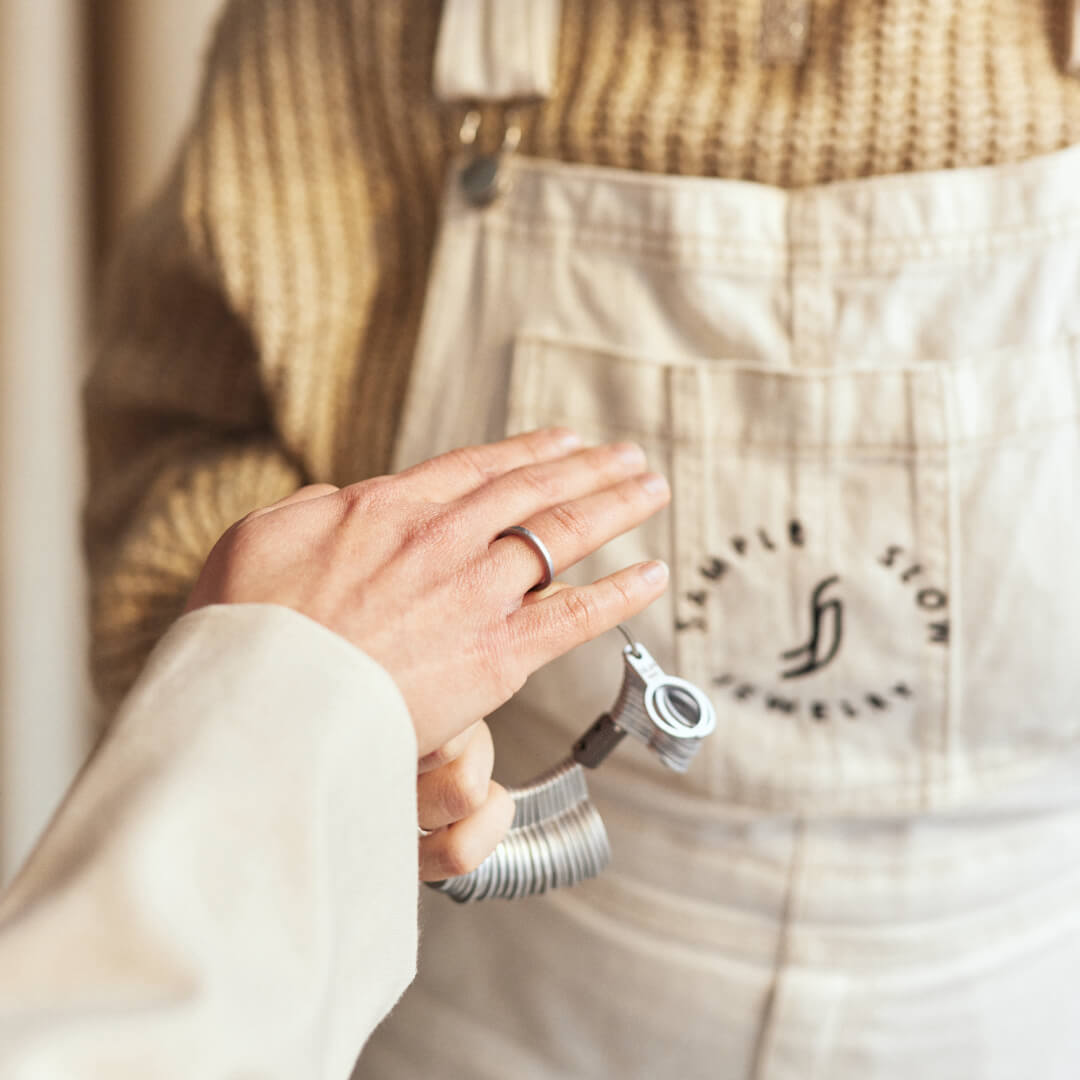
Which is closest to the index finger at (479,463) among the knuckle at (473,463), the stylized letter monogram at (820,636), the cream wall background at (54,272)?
the knuckle at (473,463)

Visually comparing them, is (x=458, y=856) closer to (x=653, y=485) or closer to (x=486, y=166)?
(x=653, y=485)

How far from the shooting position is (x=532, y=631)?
0.92ft

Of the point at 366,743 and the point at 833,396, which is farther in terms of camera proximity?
the point at 833,396

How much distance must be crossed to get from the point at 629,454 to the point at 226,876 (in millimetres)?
183

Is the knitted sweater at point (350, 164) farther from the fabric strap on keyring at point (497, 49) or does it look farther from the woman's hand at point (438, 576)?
the woman's hand at point (438, 576)

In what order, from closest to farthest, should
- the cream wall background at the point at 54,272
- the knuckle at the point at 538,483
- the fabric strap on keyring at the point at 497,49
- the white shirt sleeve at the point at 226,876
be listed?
the white shirt sleeve at the point at 226,876 < the knuckle at the point at 538,483 < the fabric strap on keyring at the point at 497,49 < the cream wall background at the point at 54,272

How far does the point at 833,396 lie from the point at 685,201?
0.29ft

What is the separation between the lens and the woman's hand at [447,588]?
263 mm

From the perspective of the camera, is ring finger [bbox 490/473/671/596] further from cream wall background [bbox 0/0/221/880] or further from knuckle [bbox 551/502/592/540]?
cream wall background [bbox 0/0/221/880]

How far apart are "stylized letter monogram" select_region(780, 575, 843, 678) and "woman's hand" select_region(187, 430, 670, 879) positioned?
11cm

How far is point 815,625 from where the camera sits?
1.32 feet

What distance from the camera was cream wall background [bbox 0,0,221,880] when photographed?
2.67 feet

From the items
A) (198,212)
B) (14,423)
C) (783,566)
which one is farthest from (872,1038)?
(14,423)

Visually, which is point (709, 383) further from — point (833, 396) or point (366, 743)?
point (366, 743)
